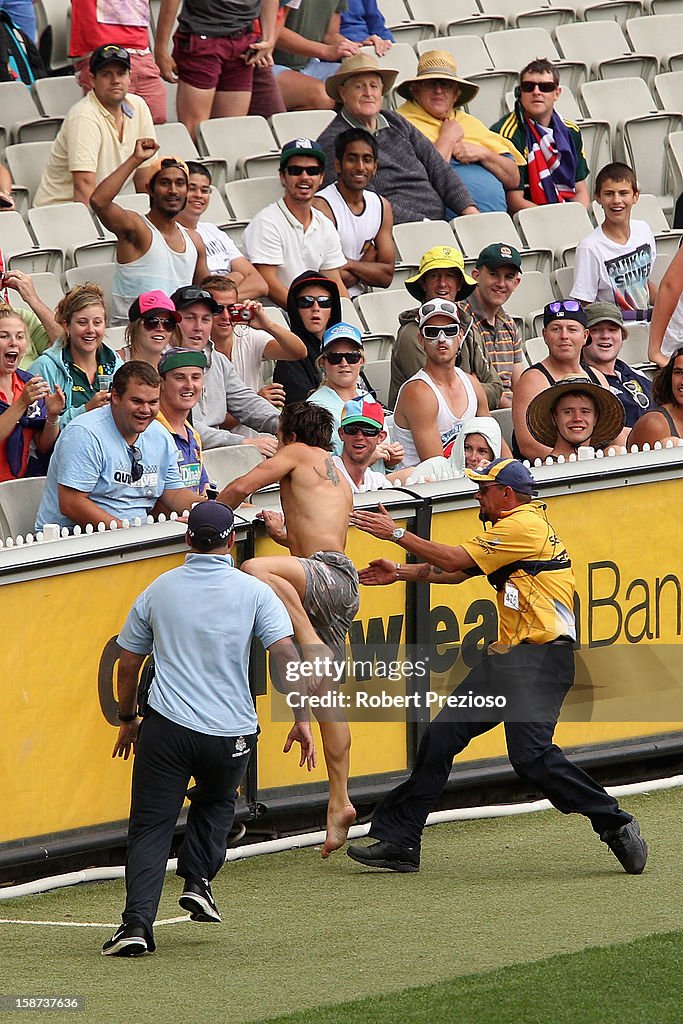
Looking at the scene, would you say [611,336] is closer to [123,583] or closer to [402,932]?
[123,583]

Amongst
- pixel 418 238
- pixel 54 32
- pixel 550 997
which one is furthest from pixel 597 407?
pixel 54 32

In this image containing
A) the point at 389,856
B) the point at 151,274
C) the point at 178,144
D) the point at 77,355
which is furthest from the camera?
the point at 178,144

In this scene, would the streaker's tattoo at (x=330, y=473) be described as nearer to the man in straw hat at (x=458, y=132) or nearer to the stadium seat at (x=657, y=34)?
the man in straw hat at (x=458, y=132)

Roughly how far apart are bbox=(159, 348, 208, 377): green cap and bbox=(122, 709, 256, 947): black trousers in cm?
259

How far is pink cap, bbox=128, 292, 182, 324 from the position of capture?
28.4ft

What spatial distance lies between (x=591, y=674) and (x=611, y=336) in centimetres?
248

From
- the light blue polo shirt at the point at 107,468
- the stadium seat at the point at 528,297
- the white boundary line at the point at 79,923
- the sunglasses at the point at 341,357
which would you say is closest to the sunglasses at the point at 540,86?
the stadium seat at the point at 528,297

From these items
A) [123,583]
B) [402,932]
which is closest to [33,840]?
[123,583]

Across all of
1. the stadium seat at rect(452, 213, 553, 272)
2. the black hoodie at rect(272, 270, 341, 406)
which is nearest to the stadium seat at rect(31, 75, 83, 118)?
the stadium seat at rect(452, 213, 553, 272)

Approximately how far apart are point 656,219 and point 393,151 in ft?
8.15

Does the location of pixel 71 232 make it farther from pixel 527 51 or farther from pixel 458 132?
pixel 527 51

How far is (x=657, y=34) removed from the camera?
15.2 meters

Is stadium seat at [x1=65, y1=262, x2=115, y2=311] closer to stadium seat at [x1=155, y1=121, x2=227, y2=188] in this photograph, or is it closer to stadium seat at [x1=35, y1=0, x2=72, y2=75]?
stadium seat at [x1=155, y1=121, x2=227, y2=188]

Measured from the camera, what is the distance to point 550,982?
210 inches
